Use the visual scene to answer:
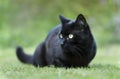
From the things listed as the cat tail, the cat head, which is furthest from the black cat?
the cat tail

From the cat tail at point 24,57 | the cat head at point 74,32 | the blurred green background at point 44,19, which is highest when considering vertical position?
the blurred green background at point 44,19

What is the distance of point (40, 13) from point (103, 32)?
257 cm

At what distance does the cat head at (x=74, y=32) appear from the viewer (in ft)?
19.0

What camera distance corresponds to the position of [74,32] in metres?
5.84

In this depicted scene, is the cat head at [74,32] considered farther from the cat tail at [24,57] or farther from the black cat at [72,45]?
the cat tail at [24,57]

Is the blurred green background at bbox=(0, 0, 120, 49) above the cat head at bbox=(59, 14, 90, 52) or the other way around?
above

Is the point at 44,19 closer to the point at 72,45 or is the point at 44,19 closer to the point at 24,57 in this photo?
the point at 24,57

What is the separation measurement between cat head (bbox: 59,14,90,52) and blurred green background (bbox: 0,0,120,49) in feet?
21.4

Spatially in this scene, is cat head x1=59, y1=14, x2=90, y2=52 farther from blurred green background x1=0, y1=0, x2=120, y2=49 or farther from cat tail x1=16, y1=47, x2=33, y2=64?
blurred green background x1=0, y1=0, x2=120, y2=49


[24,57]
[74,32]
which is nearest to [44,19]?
[24,57]

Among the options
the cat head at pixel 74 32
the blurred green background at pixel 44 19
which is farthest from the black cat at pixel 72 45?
the blurred green background at pixel 44 19

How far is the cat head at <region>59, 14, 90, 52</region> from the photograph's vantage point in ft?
19.0

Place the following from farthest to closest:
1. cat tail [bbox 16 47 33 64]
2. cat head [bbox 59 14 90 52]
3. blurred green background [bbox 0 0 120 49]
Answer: blurred green background [bbox 0 0 120 49]
cat tail [bbox 16 47 33 64]
cat head [bbox 59 14 90 52]

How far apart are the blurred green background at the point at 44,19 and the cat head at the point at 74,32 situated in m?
6.53
